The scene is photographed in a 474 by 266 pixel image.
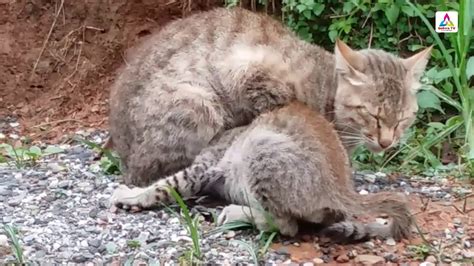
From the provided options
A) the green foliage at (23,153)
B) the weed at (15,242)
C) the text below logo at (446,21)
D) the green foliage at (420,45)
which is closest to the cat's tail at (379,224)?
the green foliage at (420,45)

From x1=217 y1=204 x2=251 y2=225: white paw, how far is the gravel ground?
0.23 feet

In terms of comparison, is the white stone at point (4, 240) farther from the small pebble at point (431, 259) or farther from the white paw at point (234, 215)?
the small pebble at point (431, 259)

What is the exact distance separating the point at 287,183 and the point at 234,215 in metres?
0.34

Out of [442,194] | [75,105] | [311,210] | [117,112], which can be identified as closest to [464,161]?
[442,194]

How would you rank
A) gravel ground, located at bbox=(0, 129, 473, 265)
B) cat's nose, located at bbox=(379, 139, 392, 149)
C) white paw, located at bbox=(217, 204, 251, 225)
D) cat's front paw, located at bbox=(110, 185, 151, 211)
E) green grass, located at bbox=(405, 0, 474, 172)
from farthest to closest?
green grass, located at bbox=(405, 0, 474, 172)
cat's nose, located at bbox=(379, 139, 392, 149)
cat's front paw, located at bbox=(110, 185, 151, 211)
white paw, located at bbox=(217, 204, 251, 225)
gravel ground, located at bbox=(0, 129, 473, 265)

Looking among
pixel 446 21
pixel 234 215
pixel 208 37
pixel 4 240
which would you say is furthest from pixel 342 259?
pixel 446 21

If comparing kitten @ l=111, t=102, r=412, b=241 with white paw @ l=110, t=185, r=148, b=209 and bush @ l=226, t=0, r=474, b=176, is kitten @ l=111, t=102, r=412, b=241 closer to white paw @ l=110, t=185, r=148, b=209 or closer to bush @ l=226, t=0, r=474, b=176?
white paw @ l=110, t=185, r=148, b=209

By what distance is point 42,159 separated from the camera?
6.13 meters

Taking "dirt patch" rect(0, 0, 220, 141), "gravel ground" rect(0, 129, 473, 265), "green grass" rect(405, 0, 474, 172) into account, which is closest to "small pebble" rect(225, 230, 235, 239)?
"gravel ground" rect(0, 129, 473, 265)

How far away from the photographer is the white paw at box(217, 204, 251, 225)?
15.2ft

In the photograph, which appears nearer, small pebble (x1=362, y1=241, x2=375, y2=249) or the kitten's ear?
small pebble (x1=362, y1=241, x2=375, y2=249)

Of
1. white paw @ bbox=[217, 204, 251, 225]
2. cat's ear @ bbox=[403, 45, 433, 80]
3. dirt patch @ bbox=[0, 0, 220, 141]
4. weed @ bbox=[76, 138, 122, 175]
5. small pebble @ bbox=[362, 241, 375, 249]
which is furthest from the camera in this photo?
dirt patch @ bbox=[0, 0, 220, 141]

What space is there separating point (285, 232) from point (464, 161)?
5.34 ft

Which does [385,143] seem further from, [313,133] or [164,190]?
[164,190]
